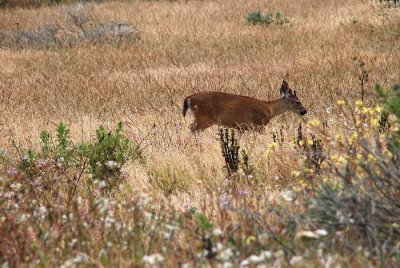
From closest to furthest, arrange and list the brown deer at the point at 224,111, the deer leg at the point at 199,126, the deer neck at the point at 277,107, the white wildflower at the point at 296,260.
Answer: the white wildflower at the point at 296,260 → the brown deer at the point at 224,111 → the deer leg at the point at 199,126 → the deer neck at the point at 277,107

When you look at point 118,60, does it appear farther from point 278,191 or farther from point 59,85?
point 278,191

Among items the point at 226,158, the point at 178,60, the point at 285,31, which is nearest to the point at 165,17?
the point at 285,31

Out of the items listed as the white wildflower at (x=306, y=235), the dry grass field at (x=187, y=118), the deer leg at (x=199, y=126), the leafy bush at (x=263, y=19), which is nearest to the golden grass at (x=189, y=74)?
the dry grass field at (x=187, y=118)

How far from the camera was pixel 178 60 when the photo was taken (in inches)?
666

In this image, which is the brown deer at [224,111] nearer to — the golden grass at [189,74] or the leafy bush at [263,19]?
the golden grass at [189,74]

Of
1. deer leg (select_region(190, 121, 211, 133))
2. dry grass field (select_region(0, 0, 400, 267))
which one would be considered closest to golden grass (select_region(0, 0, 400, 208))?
dry grass field (select_region(0, 0, 400, 267))

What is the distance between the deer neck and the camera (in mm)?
9883

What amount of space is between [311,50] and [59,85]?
5.70 metres

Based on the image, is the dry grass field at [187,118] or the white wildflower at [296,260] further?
the dry grass field at [187,118]

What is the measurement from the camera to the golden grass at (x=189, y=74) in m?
7.73

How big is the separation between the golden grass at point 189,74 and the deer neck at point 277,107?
0.20 m

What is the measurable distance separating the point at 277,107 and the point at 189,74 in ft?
14.9

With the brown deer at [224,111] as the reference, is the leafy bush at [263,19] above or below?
below

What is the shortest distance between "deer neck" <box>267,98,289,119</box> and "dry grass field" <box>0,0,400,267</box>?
7.6 inches
